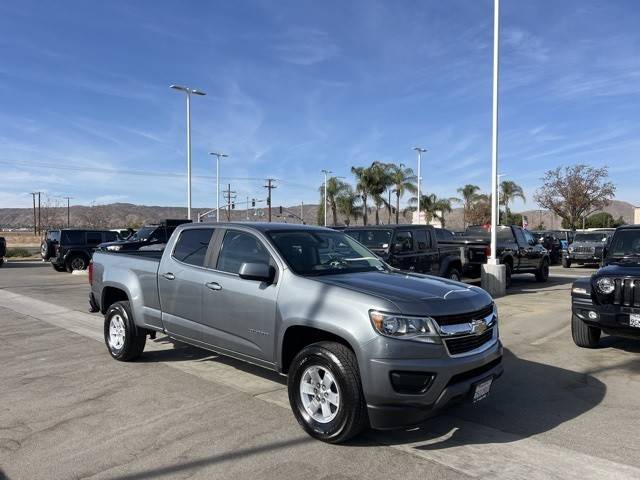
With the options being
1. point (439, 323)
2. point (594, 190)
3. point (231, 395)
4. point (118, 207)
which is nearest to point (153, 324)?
point (231, 395)

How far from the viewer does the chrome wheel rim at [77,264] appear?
2267 cm

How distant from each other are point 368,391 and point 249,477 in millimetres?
1026

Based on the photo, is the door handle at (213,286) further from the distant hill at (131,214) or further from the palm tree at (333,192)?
the distant hill at (131,214)

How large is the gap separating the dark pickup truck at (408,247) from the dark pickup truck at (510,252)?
69.4 inches

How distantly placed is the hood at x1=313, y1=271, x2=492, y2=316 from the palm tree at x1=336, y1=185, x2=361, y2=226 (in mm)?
50069

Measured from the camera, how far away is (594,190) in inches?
1778

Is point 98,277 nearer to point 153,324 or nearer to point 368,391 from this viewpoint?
point 153,324

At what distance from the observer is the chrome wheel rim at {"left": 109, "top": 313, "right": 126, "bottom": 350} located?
267 inches

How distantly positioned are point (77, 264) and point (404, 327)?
21.7 m

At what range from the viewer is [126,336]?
6.64 m

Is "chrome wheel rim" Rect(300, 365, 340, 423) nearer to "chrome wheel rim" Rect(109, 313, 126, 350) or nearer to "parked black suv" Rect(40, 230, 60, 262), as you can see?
"chrome wheel rim" Rect(109, 313, 126, 350)

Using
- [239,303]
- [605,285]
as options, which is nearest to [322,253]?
[239,303]

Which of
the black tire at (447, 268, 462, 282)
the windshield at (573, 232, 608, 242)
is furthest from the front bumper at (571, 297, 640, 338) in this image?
the windshield at (573, 232, 608, 242)

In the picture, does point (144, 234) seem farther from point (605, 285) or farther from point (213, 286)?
point (605, 285)
